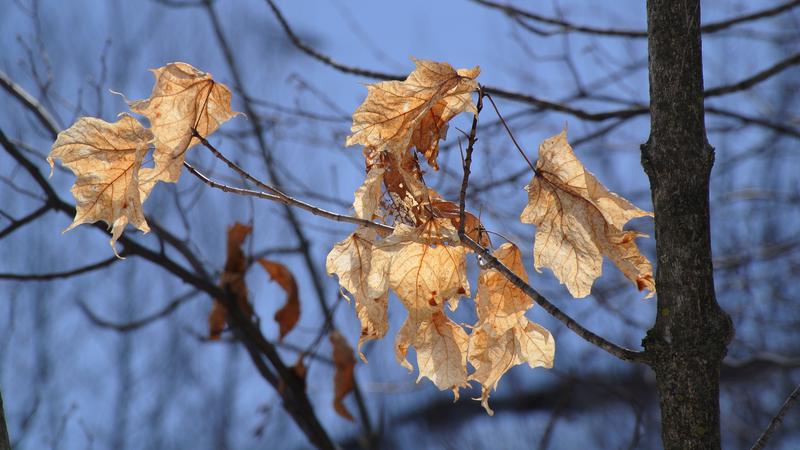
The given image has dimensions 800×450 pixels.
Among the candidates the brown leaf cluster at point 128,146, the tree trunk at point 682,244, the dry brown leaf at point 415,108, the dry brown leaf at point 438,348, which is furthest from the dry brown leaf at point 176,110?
the tree trunk at point 682,244

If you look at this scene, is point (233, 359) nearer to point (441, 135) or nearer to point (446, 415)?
point (446, 415)

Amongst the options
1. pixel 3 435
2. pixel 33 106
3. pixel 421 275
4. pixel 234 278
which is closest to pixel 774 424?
pixel 421 275

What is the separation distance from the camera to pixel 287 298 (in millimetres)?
1904

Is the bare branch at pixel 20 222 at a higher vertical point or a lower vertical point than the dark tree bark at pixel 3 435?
higher

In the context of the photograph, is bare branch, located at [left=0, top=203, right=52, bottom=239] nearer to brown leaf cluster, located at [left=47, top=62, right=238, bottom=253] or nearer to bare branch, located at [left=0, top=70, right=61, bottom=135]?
bare branch, located at [left=0, top=70, right=61, bottom=135]

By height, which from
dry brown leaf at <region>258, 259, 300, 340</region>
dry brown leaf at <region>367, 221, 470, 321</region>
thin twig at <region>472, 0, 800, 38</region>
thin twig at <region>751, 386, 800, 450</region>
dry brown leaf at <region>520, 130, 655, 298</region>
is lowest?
thin twig at <region>751, 386, 800, 450</region>

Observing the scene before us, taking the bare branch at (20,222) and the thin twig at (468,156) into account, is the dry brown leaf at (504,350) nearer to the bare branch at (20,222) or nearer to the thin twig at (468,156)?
the thin twig at (468,156)

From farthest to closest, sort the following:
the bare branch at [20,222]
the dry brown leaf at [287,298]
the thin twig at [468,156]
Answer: the dry brown leaf at [287,298]
the bare branch at [20,222]
the thin twig at [468,156]

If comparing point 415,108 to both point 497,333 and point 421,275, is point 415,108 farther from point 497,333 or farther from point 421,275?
point 497,333

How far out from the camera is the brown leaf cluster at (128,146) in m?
0.96

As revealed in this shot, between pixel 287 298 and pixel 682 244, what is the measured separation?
1168 millimetres

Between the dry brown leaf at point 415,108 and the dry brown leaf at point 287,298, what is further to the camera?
the dry brown leaf at point 287,298

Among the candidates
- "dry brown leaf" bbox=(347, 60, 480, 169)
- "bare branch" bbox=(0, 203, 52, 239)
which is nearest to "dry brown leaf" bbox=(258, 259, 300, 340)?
"bare branch" bbox=(0, 203, 52, 239)

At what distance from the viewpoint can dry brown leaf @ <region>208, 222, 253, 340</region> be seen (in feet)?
6.34
